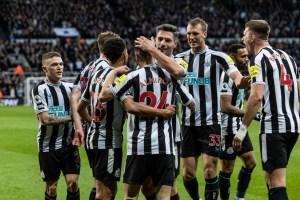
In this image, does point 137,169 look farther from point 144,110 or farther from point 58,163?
point 58,163

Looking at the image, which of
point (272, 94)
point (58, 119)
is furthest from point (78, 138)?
point (272, 94)

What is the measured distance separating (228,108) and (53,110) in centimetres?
234

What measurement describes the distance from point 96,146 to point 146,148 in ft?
3.02

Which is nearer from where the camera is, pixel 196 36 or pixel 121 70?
pixel 121 70

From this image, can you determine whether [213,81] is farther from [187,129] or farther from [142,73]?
[142,73]

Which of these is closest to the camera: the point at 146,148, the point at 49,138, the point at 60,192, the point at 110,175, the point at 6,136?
the point at 146,148

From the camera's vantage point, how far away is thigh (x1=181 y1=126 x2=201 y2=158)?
815 cm

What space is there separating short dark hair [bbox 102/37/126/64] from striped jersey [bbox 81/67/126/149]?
253mm

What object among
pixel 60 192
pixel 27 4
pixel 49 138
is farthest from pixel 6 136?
pixel 27 4

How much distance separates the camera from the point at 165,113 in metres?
5.96

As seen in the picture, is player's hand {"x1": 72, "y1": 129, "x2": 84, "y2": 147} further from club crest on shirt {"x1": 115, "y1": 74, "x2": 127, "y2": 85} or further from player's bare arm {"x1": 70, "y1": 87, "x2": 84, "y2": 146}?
club crest on shirt {"x1": 115, "y1": 74, "x2": 127, "y2": 85}

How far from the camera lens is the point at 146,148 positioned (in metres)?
5.99

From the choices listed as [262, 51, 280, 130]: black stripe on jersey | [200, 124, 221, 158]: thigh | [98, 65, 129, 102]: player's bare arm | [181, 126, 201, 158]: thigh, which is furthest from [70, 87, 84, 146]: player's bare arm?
[262, 51, 280, 130]: black stripe on jersey

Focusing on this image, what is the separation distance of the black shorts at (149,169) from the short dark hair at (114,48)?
111 cm
